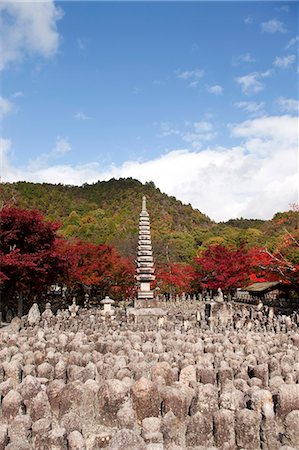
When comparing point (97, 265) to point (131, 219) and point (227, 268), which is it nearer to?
point (227, 268)

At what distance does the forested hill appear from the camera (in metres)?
43.5

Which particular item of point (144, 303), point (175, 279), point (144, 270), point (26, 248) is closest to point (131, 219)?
point (175, 279)

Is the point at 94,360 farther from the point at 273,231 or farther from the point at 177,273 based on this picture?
the point at 273,231

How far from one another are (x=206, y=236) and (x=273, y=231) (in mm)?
9639

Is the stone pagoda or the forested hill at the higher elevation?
the forested hill

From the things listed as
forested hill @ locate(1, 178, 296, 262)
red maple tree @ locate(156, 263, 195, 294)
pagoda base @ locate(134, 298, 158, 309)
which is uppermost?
forested hill @ locate(1, 178, 296, 262)

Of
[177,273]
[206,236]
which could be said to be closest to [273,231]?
[206,236]

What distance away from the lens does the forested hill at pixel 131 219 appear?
4350 centimetres

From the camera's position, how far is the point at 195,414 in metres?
4.98

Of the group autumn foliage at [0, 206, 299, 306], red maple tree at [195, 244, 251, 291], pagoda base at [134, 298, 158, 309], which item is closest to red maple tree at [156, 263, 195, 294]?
autumn foliage at [0, 206, 299, 306]

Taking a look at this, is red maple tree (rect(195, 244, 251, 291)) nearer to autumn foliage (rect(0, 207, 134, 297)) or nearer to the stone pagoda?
the stone pagoda

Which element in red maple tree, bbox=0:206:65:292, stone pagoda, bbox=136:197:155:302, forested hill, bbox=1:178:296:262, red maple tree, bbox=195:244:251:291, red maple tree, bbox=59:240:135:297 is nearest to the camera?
red maple tree, bbox=0:206:65:292

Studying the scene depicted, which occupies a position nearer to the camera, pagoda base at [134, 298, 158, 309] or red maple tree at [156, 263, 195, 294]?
pagoda base at [134, 298, 158, 309]

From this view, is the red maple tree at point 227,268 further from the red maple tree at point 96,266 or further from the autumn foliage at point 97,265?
the red maple tree at point 96,266
